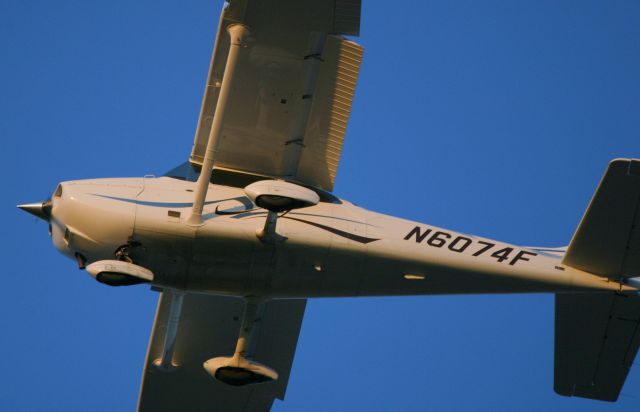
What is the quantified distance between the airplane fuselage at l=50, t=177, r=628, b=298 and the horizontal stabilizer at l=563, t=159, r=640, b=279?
8.1 inches

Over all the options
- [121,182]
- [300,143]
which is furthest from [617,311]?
[121,182]

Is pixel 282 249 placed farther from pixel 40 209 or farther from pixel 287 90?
pixel 40 209

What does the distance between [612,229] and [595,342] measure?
62.0 inches

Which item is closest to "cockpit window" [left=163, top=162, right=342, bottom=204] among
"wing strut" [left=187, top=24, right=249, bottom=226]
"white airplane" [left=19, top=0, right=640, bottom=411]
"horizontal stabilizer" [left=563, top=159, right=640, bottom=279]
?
"white airplane" [left=19, top=0, right=640, bottom=411]

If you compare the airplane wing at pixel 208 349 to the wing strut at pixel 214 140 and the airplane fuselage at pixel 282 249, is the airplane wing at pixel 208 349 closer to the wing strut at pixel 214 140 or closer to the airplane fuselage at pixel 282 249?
the airplane fuselage at pixel 282 249

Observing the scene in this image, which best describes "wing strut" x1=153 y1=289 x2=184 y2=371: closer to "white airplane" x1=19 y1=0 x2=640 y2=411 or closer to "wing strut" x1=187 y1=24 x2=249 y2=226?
"white airplane" x1=19 y1=0 x2=640 y2=411

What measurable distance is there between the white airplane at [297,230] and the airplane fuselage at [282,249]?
0.02 meters

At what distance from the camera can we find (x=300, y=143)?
45.9ft

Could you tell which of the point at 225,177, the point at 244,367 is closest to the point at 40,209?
the point at 225,177

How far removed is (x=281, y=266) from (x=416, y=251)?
1.74 meters

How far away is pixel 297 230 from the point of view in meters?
13.4

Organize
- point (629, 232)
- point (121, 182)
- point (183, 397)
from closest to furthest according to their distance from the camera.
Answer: point (629, 232), point (121, 182), point (183, 397)

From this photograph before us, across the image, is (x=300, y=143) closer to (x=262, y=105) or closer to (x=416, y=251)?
(x=262, y=105)

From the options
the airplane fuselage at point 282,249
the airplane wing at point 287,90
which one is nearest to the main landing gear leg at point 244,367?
the airplane fuselage at point 282,249
